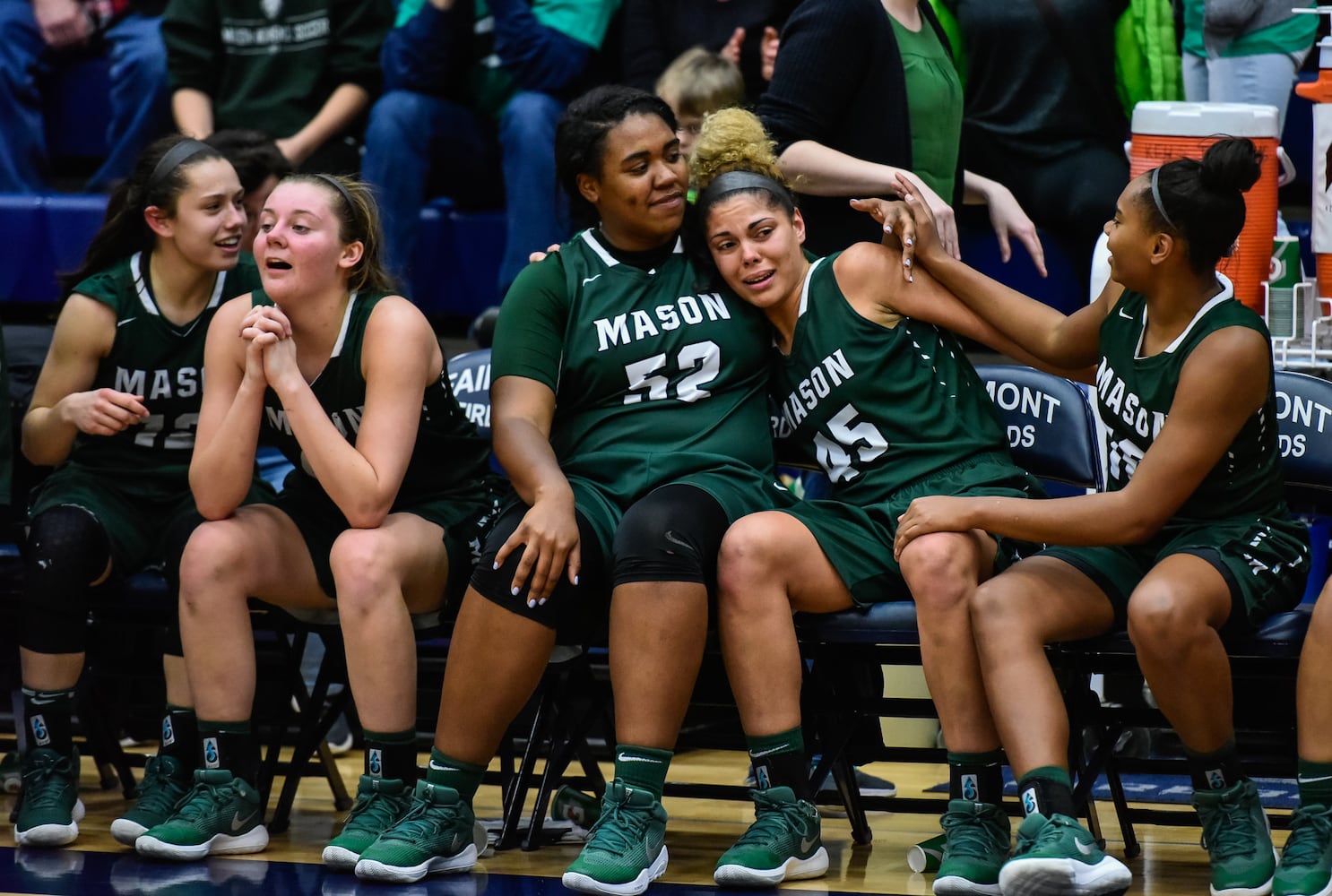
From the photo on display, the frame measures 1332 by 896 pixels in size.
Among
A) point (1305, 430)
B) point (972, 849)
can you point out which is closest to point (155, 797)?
point (972, 849)

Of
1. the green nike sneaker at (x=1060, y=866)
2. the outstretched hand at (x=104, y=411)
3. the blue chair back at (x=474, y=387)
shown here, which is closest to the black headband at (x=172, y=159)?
the outstretched hand at (x=104, y=411)

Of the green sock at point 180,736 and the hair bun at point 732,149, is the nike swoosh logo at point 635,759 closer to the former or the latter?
the green sock at point 180,736

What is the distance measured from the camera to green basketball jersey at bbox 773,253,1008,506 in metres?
3.27

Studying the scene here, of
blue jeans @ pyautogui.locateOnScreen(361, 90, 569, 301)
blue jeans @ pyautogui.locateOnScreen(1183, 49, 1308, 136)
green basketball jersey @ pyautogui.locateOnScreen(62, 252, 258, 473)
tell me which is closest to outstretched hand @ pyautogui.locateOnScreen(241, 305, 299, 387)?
green basketball jersey @ pyautogui.locateOnScreen(62, 252, 258, 473)

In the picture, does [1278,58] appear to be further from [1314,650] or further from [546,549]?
[546,549]

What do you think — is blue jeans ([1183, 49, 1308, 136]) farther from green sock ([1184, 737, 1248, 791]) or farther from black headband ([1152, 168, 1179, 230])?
green sock ([1184, 737, 1248, 791])

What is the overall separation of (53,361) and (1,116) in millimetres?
2359

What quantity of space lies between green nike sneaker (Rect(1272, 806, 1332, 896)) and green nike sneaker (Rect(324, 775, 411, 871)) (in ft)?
4.84

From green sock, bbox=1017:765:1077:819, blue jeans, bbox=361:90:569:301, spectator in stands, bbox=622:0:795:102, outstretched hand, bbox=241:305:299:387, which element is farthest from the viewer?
blue jeans, bbox=361:90:569:301

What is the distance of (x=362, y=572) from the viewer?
3.12 metres

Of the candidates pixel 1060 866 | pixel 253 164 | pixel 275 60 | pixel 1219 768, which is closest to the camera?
pixel 1060 866

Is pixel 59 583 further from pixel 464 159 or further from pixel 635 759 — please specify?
pixel 464 159

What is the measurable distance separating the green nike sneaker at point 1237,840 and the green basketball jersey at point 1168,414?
1.54ft

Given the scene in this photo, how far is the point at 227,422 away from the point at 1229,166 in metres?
1.85
